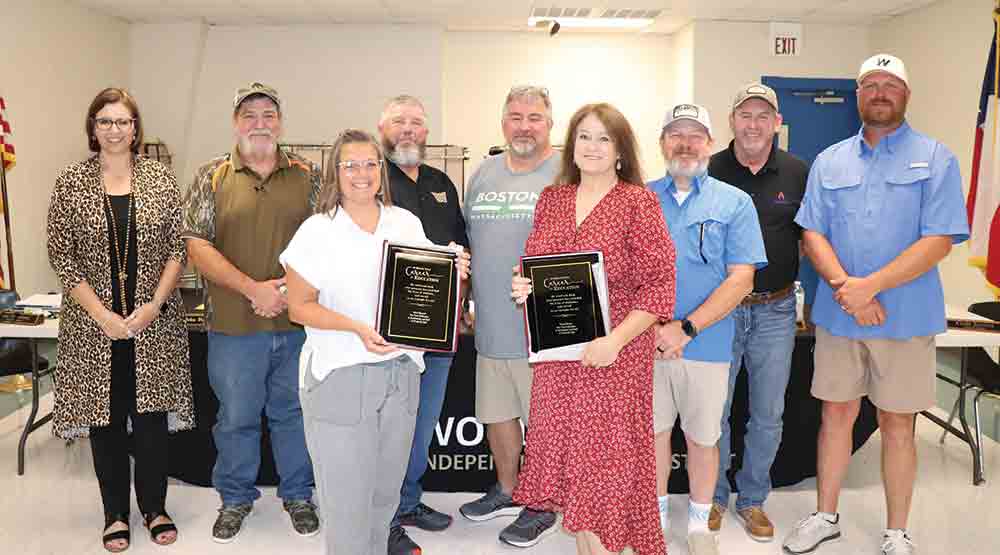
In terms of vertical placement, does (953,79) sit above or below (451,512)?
above

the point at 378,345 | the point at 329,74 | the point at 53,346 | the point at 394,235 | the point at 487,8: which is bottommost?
the point at 53,346

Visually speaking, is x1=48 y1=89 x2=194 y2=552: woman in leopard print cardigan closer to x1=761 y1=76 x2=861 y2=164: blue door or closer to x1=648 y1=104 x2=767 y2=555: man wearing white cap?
x1=648 y1=104 x2=767 y2=555: man wearing white cap

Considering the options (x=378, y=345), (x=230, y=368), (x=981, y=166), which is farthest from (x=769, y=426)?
(x=981, y=166)

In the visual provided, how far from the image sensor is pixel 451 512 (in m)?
3.48

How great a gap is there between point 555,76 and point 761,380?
653cm

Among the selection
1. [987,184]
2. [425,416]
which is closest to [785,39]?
[987,184]

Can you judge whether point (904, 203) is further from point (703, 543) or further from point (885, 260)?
point (703, 543)

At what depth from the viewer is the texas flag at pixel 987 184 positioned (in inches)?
239

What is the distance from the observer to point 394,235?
2.29 meters

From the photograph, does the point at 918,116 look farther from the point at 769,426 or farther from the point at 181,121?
the point at 181,121

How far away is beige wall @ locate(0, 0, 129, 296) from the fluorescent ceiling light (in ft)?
15.1

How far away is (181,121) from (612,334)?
7643 millimetres

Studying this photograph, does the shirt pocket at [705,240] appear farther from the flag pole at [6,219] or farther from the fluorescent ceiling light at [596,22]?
the fluorescent ceiling light at [596,22]

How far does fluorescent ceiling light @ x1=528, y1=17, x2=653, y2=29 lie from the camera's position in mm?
8195
